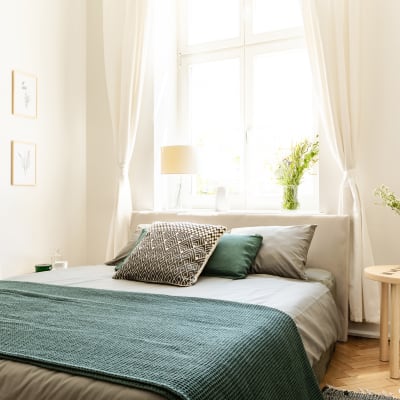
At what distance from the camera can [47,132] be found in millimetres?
3766

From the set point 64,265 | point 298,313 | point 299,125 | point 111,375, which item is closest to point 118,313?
point 111,375

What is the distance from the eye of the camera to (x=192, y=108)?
3990 mm

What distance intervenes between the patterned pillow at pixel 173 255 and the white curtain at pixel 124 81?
1033mm

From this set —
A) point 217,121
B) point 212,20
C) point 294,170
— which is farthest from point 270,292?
point 212,20

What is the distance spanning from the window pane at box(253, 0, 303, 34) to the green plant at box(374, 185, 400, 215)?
4.81 ft

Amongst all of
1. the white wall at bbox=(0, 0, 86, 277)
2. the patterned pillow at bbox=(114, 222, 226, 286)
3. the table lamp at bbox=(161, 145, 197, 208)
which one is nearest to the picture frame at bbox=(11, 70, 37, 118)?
the white wall at bbox=(0, 0, 86, 277)

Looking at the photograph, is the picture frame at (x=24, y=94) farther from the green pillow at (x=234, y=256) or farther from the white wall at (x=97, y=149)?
the green pillow at (x=234, y=256)

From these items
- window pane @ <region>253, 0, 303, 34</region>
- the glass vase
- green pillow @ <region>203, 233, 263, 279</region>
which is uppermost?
window pane @ <region>253, 0, 303, 34</region>

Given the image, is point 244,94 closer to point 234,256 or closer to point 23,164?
point 234,256

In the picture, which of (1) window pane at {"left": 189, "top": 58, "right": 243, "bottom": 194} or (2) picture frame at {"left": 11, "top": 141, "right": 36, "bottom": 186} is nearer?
(2) picture frame at {"left": 11, "top": 141, "right": 36, "bottom": 186}

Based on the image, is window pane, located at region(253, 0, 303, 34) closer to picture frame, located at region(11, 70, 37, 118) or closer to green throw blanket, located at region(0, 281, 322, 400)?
picture frame, located at region(11, 70, 37, 118)

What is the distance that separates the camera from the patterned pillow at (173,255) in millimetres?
2484

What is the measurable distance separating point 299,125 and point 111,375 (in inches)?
110

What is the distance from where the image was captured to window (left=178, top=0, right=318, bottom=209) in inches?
141
